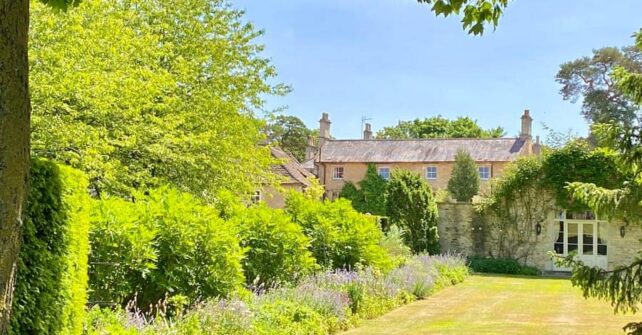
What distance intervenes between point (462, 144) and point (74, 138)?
112 ft

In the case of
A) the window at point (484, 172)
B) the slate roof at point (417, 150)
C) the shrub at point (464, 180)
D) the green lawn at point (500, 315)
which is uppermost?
the slate roof at point (417, 150)

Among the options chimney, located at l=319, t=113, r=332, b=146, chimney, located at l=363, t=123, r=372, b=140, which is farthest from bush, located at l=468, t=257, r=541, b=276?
chimney, located at l=363, t=123, r=372, b=140

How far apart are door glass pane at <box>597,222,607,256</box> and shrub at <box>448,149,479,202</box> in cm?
1094

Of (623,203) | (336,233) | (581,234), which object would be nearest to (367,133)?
(581,234)

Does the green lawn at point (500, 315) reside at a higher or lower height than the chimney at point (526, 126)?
lower

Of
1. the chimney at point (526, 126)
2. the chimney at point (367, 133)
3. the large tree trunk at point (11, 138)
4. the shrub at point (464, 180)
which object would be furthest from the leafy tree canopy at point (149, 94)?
the chimney at point (367, 133)

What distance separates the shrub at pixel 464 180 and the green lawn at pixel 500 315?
17404 mm

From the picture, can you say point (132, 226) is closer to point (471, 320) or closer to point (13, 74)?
point (13, 74)

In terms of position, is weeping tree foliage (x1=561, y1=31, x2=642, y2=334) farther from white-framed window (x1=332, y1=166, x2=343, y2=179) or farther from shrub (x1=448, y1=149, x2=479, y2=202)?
white-framed window (x1=332, y1=166, x2=343, y2=179)

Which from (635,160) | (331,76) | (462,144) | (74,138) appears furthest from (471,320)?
(462,144)

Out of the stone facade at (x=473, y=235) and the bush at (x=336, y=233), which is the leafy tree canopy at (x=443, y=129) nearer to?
the stone facade at (x=473, y=235)

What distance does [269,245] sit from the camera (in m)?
11.0

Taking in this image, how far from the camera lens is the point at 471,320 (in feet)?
39.3

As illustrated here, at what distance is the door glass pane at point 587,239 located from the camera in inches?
998
